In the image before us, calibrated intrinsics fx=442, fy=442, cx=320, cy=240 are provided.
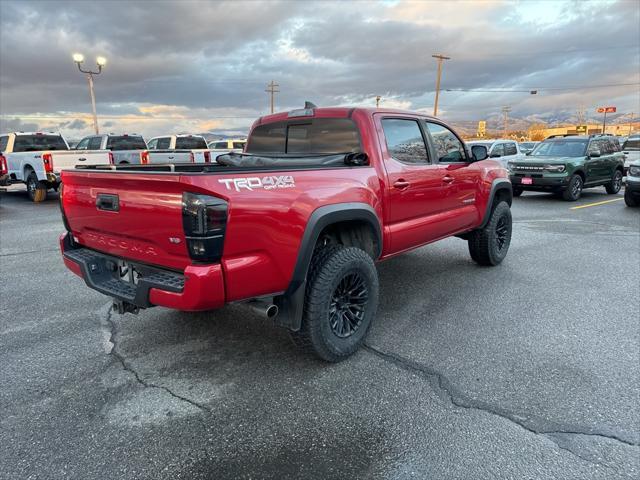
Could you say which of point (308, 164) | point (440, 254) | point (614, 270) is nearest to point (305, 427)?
point (308, 164)

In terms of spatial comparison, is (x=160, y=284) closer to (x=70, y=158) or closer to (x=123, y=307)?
(x=123, y=307)

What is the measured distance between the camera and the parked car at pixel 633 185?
35.0ft

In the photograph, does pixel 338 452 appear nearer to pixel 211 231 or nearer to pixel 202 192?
pixel 211 231

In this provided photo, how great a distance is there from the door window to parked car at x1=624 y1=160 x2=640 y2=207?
29.9ft

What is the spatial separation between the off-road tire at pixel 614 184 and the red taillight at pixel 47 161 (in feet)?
53.3

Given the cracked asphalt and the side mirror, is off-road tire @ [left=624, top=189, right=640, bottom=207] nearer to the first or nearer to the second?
the cracked asphalt

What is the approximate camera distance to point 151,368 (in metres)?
3.23

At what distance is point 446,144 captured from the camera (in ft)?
15.9

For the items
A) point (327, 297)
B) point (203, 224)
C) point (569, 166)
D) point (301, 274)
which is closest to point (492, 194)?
point (327, 297)

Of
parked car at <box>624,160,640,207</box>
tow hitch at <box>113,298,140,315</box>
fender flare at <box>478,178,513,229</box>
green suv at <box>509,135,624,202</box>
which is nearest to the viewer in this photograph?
tow hitch at <box>113,298,140,315</box>

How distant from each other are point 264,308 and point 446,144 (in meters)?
3.05

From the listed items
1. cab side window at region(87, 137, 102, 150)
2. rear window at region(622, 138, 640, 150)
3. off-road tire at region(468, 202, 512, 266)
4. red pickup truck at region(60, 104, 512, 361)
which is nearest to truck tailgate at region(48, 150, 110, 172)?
cab side window at region(87, 137, 102, 150)

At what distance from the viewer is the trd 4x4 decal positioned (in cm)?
251

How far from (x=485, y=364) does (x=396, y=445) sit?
119cm
